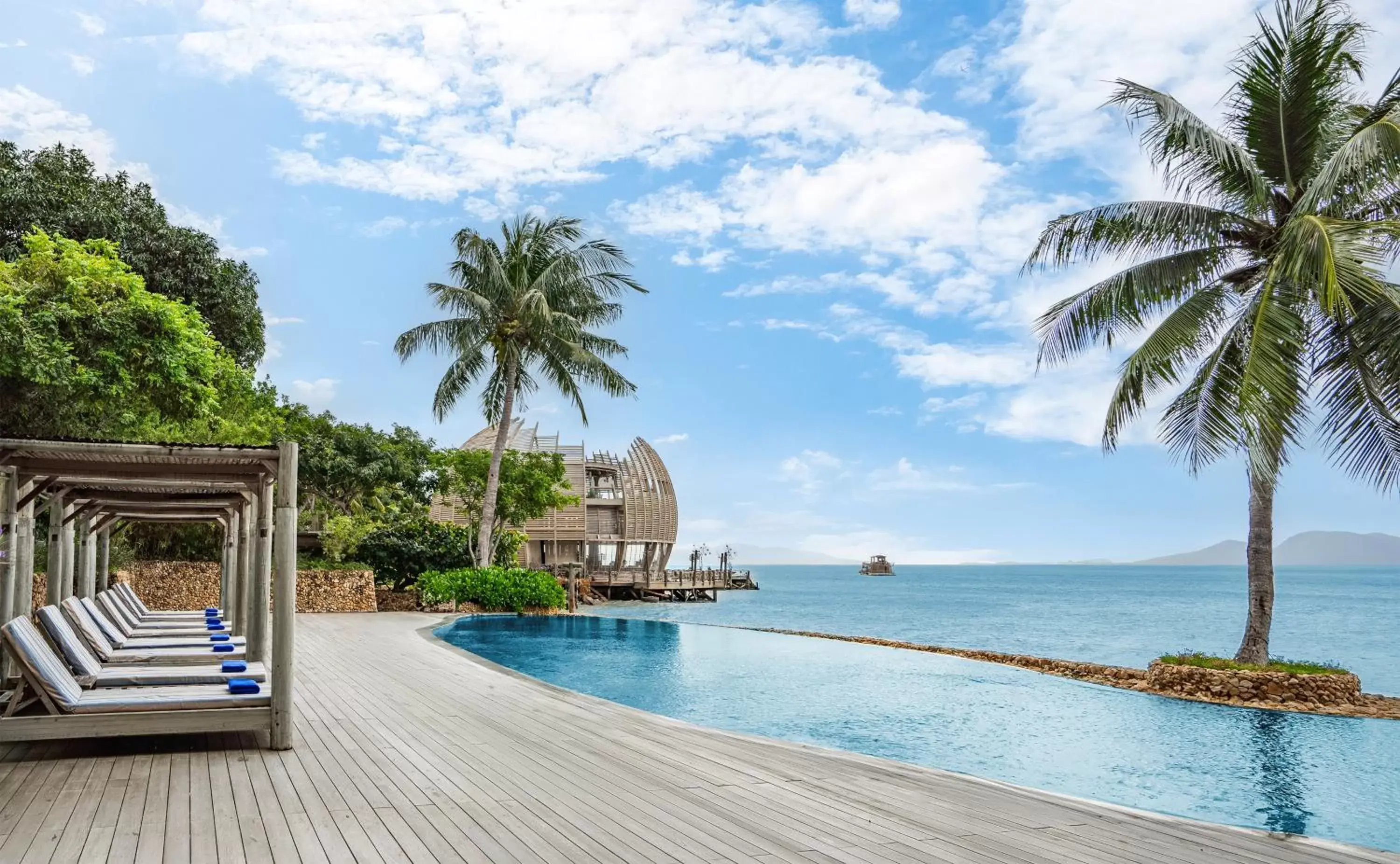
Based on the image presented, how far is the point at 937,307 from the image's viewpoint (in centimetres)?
4497

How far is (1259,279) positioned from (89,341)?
14785mm

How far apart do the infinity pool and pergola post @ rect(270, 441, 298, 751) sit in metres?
4.78

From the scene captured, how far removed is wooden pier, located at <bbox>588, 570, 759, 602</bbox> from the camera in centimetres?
4638

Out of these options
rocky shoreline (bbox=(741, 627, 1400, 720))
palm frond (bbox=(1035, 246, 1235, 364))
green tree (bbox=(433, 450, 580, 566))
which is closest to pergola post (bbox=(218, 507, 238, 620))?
palm frond (bbox=(1035, 246, 1235, 364))

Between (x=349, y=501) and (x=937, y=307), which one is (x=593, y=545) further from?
(x=349, y=501)

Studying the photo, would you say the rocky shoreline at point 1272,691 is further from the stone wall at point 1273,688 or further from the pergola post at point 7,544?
the pergola post at point 7,544

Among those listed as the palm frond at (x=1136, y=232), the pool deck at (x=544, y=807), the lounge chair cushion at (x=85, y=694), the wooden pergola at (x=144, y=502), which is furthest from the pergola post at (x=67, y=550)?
the palm frond at (x=1136, y=232)

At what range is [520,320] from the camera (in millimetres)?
23969

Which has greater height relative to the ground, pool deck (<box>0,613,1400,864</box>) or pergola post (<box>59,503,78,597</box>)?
pergola post (<box>59,503,78,597</box>)

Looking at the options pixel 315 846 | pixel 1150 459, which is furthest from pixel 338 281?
pixel 1150 459

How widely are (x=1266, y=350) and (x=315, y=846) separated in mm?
10403

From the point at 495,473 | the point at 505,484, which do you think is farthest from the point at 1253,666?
the point at 505,484

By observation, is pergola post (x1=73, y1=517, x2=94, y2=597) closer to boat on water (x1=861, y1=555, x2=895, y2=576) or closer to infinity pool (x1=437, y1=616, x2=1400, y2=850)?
infinity pool (x1=437, y1=616, x2=1400, y2=850)

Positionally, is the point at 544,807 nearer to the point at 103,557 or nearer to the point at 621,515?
the point at 103,557
